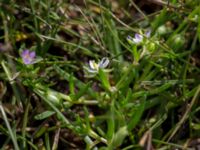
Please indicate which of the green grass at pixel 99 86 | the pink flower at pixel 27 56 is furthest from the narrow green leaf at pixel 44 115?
the pink flower at pixel 27 56

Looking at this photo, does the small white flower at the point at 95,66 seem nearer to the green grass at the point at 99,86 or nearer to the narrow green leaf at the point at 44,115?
the green grass at the point at 99,86

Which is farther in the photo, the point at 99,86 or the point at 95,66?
the point at 99,86

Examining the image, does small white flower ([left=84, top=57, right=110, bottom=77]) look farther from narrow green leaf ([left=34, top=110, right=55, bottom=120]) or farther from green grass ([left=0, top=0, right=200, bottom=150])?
narrow green leaf ([left=34, top=110, right=55, bottom=120])

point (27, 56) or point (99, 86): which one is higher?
point (27, 56)

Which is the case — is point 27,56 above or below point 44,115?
above

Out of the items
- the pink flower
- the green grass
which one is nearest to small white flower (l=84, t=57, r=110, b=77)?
the green grass

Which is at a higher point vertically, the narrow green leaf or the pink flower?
the pink flower

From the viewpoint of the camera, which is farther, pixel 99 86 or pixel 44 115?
pixel 99 86

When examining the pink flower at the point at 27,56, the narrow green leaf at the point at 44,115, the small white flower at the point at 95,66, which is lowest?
the narrow green leaf at the point at 44,115

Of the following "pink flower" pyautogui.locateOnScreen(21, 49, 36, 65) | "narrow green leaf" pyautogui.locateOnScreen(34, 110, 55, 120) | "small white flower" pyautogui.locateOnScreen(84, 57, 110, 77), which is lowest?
"narrow green leaf" pyautogui.locateOnScreen(34, 110, 55, 120)

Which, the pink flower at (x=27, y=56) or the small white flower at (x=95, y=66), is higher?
the pink flower at (x=27, y=56)
